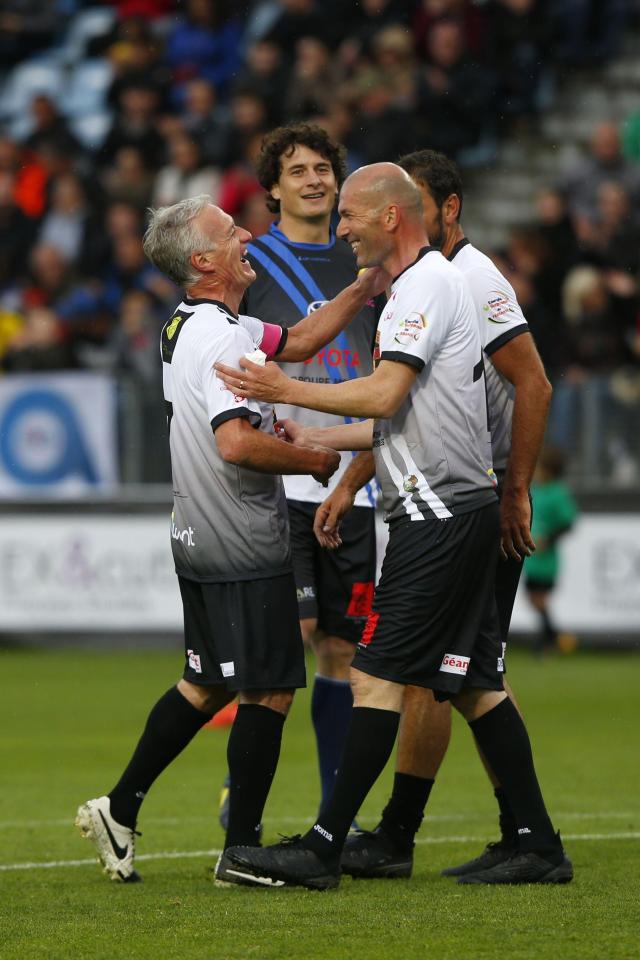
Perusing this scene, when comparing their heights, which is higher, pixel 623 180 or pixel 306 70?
pixel 306 70

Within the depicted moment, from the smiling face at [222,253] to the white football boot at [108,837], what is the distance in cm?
186

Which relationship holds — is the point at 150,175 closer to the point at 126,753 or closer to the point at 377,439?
the point at 126,753

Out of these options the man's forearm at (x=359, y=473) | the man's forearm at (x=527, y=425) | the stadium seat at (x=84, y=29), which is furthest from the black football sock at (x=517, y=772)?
the stadium seat at (x=84, y=29)

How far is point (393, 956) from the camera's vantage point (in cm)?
469

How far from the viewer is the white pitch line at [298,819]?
7.59m

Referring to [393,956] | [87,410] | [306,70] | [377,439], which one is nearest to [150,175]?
[306,70]

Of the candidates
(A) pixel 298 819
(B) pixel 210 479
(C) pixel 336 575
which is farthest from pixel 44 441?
(B) pixel 210 479

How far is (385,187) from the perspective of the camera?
584cm

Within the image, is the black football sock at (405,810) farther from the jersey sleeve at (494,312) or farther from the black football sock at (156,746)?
the jersey sleeve at (494,312)

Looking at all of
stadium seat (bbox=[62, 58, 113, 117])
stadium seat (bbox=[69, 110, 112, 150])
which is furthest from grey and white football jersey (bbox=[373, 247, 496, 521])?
stadium seat (bbox=[62, 58, 113, 117])

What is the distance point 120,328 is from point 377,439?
430 inches

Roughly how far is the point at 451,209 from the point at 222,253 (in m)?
0.92

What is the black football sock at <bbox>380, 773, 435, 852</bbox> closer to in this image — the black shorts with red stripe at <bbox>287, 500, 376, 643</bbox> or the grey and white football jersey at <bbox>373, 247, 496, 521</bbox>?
the black shorts with red stripe at <bbox>287, 500, 376, 643</bbox>

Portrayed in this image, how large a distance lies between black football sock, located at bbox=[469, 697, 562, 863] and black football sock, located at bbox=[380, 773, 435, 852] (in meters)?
0.39
